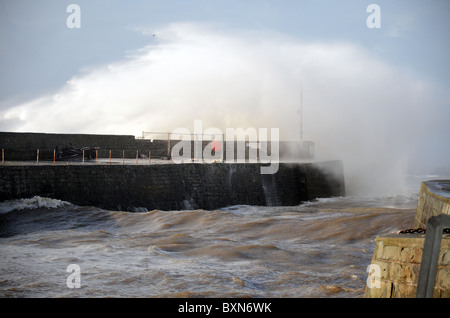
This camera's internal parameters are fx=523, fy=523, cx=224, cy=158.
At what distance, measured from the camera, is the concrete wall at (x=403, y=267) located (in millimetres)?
4125

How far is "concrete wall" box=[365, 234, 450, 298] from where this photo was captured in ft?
13.5

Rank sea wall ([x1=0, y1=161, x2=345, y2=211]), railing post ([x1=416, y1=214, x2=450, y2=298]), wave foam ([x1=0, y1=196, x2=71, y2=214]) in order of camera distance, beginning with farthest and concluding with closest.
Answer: sea wall ([x1=0, y1=161, x2=345, y2=211])
wave foam ([x1=0, y1=196, x2=71, y2=214])
railing post ([x1=416, y1=214, x2=450, y2=298])

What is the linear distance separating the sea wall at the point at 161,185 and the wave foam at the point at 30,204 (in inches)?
10.7

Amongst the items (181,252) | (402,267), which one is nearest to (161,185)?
(181,252)

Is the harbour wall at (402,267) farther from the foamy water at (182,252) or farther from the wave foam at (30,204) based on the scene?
the wave foam at (30,204)

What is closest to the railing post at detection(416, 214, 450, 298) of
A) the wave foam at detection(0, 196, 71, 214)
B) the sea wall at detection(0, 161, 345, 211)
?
the wave foam at detection(0, 196, 71, 214)

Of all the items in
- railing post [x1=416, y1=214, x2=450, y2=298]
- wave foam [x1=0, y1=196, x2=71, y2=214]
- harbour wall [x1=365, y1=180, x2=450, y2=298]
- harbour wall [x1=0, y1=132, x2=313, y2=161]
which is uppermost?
harbour wall [x1=0, y1=132, x2=313, y2=161]

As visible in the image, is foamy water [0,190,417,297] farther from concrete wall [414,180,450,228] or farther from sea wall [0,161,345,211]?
concrete wall [414,180,450,228]

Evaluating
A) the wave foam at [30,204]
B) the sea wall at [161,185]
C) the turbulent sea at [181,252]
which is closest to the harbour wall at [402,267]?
the turbulent sea at [181,252]

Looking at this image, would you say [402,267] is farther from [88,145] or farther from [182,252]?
[88,145]

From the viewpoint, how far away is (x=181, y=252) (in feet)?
30.2

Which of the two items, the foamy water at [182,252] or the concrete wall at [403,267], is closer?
the concrete wall at [403,267]

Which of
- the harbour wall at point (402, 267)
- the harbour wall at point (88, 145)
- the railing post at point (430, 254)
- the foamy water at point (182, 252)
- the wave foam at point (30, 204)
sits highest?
the harbour wall at point (88, 145)

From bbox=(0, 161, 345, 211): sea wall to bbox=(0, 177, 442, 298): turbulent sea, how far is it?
668 millimetres
